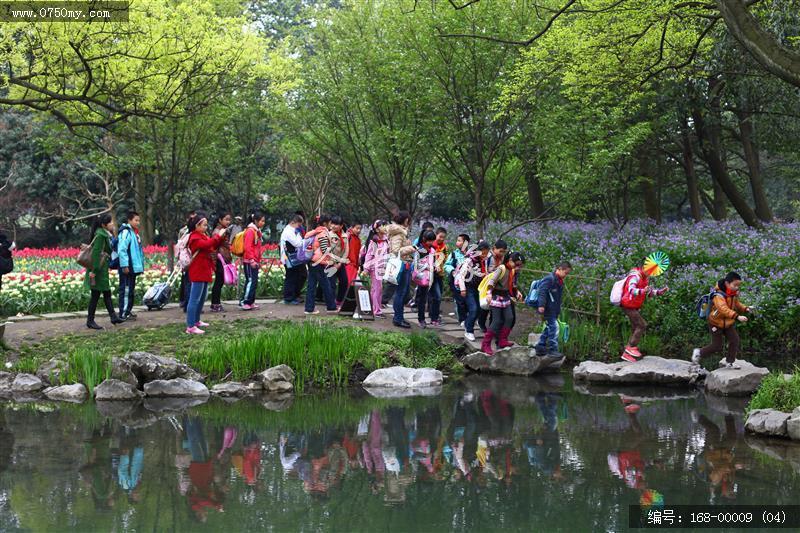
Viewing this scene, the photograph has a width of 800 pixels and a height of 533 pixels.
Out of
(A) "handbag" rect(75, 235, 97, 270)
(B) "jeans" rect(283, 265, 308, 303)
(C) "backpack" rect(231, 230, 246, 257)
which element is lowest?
(B) "jeans" rect(283, 265, 308, 303)

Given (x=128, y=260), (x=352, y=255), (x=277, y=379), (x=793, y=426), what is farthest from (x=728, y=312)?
(x=128, y=260)

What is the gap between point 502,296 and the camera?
40.4 feet

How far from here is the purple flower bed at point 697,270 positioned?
13062mm

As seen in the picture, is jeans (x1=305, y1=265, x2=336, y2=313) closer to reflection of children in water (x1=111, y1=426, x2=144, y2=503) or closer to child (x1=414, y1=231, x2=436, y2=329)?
child (x1=414, y1=231, x2=436, y2=329)

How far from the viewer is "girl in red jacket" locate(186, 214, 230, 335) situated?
12.0 metres

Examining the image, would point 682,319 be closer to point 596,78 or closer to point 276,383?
point 596,78

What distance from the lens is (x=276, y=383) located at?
36.1 ft

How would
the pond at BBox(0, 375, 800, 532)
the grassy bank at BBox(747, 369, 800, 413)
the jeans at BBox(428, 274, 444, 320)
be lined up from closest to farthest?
the pond at BBox(0, 375, 800, 532)
the grassy bank at BBox(747, 369, 800, 413)
the jeans at BBox(428, 274, 444, 320)

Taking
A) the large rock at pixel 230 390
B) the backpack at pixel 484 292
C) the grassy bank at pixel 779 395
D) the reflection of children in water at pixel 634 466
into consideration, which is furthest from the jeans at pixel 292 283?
the grassy bank at pixel 779 395

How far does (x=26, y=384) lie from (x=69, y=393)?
0.71 meters

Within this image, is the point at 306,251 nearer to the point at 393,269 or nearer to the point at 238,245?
the point at 238,245

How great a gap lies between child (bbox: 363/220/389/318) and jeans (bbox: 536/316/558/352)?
9.71ft

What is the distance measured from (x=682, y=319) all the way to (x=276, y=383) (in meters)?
6.45

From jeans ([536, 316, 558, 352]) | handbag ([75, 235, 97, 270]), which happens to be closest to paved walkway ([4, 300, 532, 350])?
handbag ([75, 235, 97, 270])
